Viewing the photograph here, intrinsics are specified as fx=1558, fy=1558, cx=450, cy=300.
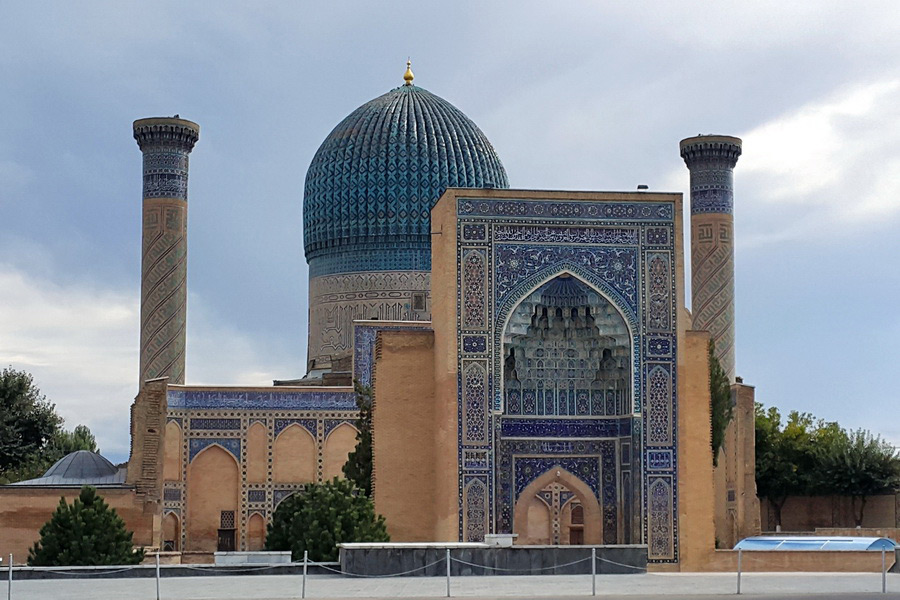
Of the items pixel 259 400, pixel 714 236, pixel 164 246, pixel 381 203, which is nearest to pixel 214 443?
pixel 259 400

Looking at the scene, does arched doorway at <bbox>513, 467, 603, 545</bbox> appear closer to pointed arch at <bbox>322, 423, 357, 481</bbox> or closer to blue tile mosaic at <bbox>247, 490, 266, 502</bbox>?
pointed arch at <bbox>322, 423, 357, 481</bbox>

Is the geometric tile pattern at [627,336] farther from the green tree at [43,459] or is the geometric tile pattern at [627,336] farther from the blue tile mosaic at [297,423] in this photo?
the green tree at [43,459]

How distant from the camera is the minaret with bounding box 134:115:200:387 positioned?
1037 inches

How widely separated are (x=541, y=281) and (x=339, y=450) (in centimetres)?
823

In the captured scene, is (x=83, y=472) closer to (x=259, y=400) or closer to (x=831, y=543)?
(x=259, y=400)

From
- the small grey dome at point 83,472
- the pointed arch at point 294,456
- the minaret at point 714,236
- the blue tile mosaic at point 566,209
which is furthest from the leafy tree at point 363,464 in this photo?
the minaret at point 714,236

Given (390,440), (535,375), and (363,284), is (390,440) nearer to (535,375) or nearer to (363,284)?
(535,375)

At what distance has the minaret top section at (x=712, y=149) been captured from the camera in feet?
95.2

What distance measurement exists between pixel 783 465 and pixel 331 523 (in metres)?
16.6

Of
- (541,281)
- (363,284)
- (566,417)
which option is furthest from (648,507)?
(363,284)

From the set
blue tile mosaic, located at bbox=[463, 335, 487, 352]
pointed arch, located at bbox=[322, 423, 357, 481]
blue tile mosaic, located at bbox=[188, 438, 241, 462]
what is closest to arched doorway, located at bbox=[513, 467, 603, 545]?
pointed arch, located at bbox=[322, 423, 357, 481]

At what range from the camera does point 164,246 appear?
26.6 meters

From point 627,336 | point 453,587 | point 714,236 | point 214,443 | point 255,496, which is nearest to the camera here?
point 453,587

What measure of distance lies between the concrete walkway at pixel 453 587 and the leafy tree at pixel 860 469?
1558 cm
